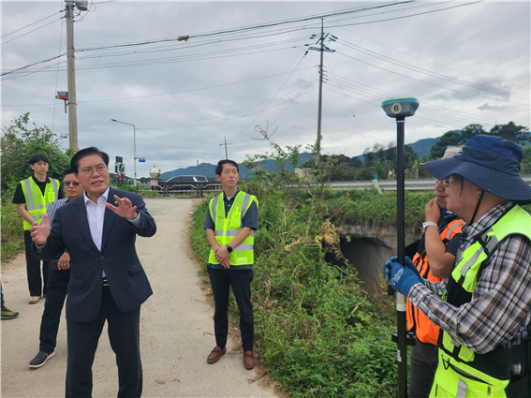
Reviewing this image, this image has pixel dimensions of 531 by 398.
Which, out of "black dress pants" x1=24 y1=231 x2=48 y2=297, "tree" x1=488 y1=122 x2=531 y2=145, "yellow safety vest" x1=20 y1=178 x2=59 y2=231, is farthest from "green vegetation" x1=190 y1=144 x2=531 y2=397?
"tree" x1=488 y1=122 x2=531 y2=145

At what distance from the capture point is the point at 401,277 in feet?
5.81

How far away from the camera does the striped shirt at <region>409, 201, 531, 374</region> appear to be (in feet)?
4.32

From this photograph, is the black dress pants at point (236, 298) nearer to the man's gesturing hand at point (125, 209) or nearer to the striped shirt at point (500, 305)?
the man's gesturing hand at point (125, 209)

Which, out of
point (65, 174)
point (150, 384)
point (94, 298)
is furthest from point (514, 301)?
point (65, 174)

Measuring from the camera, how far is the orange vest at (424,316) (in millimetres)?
2033

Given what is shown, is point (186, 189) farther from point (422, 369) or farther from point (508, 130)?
point (508, 130)

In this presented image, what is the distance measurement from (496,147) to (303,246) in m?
4.76

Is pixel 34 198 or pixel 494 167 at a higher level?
pixel 494 167

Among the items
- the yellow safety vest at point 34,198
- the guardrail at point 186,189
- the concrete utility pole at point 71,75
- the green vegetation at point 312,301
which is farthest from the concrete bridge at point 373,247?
the guardrail at point 186,189

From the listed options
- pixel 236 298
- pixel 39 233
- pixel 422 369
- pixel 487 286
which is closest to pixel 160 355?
pixel 236 298

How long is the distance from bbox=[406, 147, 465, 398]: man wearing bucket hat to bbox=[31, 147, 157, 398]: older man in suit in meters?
1.96

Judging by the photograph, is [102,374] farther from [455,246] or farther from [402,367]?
[455,246]

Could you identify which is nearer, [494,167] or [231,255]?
[494,167]

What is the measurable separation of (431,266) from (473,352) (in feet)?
1.71
